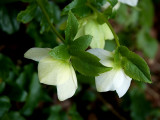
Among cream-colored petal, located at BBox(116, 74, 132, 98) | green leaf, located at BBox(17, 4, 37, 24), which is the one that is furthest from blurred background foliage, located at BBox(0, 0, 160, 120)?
cream-colored petal, located at BBox(116, 74, 132, 98)

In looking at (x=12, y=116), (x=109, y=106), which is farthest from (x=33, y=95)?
(x=109, y=106)

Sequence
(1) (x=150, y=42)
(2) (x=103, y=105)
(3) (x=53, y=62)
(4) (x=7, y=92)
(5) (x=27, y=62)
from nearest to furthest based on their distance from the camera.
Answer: (3) (x=53, y=62)
(4) (x=7, y=92)
(5) (x=27, y=62)
(2) (x=103, y=105)
(1) (x=150, y=42)

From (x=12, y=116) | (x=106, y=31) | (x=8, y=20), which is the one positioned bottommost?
(x=12, y=116)

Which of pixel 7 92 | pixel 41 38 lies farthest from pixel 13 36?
pixel 7 92

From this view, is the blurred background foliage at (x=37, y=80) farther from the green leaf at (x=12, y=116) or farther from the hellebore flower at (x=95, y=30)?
the hellebore flower at (x=95, y=30)

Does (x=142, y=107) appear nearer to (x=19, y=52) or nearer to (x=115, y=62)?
(x=19, y=52)

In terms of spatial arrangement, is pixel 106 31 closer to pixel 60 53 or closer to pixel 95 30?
pixel 95 30

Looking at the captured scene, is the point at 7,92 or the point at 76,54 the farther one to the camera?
the point at 7,92
